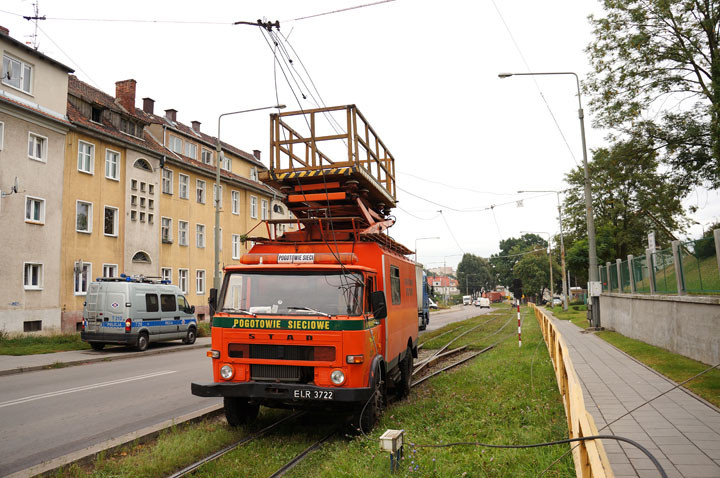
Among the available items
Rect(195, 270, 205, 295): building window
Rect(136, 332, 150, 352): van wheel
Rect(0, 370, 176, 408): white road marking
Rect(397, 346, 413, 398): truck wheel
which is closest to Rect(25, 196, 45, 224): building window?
Rect(136, 332, 150, 352): van wheel

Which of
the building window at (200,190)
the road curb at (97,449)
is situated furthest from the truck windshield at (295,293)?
the building window at (200,190)

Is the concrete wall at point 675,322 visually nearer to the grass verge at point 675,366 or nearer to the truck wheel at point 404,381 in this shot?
the grass verge at point 675,366

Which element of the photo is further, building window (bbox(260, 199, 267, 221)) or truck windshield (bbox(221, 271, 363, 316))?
building window (bbox(260, 199, 267, 221))

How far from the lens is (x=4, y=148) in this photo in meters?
19.8

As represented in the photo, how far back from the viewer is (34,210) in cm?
2117

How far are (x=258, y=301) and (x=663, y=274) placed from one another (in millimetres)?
12435

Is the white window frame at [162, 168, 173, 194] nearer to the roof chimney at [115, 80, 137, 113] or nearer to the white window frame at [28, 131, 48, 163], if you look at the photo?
the roof chimney at [115, 80, 137, 113]

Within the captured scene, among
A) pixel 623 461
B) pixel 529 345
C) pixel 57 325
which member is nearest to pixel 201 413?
pixel 623 461

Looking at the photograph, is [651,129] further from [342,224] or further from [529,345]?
[342,224]

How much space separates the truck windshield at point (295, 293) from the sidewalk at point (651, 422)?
334cm

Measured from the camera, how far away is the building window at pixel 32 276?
67.3 ft

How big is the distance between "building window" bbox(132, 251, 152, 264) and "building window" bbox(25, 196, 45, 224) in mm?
5988

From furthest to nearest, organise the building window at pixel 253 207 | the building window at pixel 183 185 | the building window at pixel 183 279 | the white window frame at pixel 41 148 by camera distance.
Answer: the building window at pixel 253 207, the building window at pixel 183 185, the building window at pixel 183 279, the white window frame at pixel 41 148

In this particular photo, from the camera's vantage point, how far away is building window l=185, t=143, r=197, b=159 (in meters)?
34.3
